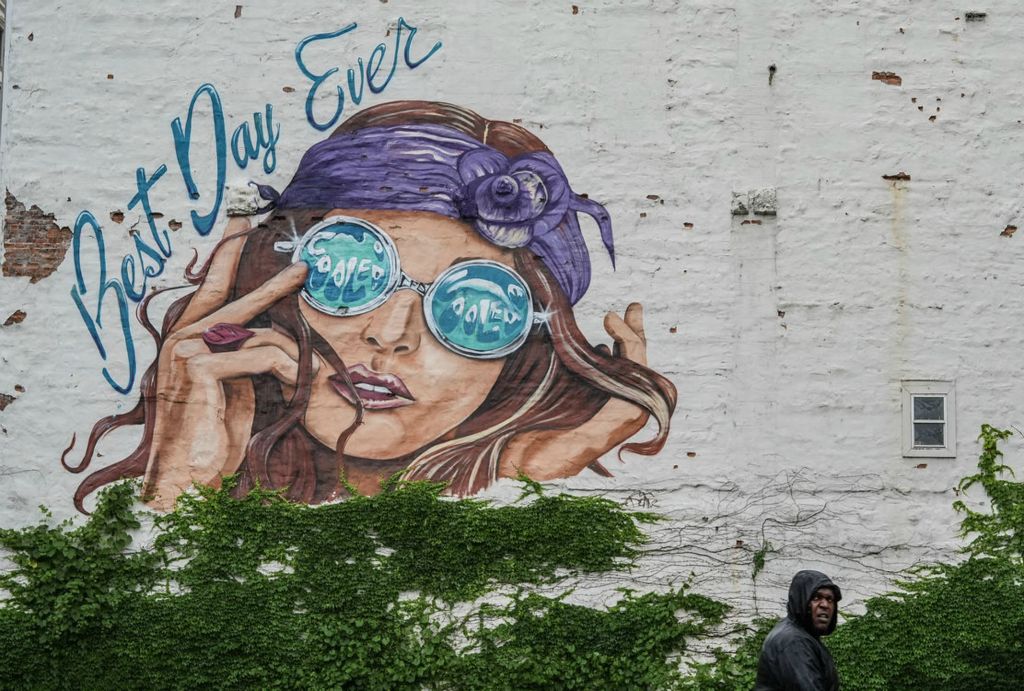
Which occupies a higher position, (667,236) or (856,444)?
(667,236)

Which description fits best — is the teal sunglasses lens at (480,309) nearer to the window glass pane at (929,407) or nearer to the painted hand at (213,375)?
the painted hand at (213,375)

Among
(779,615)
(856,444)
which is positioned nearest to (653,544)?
(779,615)

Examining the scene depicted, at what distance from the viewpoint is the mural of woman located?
32.0 feet

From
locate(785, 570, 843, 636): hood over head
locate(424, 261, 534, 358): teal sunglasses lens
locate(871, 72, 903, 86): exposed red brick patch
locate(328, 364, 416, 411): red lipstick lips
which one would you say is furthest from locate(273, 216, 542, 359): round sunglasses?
locate(785, 570, 843, 636): hood over head

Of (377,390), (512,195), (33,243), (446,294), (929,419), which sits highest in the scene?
(512,195)

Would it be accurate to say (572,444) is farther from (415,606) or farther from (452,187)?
(452,187)

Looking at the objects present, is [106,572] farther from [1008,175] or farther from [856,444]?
[1008,175]

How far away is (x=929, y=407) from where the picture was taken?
977 centimetres

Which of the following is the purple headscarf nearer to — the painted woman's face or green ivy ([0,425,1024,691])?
the painted woman's face

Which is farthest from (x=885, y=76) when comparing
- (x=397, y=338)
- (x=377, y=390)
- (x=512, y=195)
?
(x=377, y=390)

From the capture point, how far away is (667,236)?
994 centimetres

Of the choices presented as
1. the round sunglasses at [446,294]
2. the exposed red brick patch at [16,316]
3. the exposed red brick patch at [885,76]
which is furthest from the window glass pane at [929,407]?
the exposed red brick patch at [16,316]

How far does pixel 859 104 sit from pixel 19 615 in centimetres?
798

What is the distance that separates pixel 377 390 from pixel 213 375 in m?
1.35
